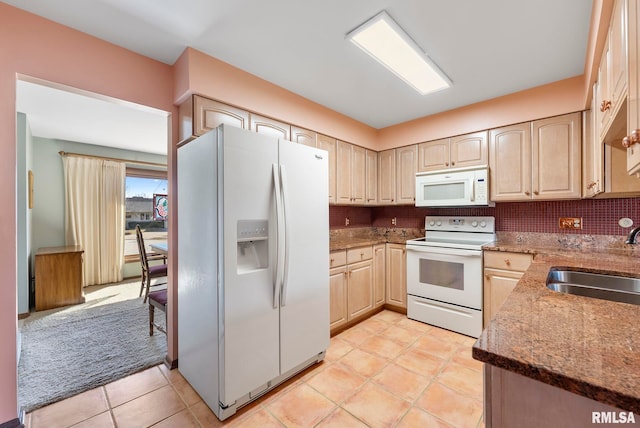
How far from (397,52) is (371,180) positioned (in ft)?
6.13

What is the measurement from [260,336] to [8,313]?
4.73ft

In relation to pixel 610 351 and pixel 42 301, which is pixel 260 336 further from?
pixel 42 301

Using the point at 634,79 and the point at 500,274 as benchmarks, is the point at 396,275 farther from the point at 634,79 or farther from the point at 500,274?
the point at 634,79

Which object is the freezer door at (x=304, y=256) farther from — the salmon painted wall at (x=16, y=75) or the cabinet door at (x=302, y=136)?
the salmon painted wall at (x=16, y=75)

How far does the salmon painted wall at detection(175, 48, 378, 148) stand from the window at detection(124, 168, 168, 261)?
3826mm

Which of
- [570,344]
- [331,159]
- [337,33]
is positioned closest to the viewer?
[570,344]

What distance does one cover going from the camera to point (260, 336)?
179 cm

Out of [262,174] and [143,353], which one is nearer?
[262,174]

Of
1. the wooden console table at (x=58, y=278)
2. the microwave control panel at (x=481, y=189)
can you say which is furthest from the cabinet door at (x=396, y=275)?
the wooden console table at (x=58, y=278)

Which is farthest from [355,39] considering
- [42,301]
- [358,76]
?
[42,301]

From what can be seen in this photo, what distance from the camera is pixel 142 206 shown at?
527cm

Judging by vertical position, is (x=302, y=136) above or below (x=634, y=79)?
above

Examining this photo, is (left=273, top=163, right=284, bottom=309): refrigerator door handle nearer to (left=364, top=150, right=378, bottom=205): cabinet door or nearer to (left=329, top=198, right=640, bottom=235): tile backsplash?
(left=329, top=198, right=640, bottom=235): tile backsplash

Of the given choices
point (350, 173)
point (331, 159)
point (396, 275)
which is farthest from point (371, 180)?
point (396, 275)
